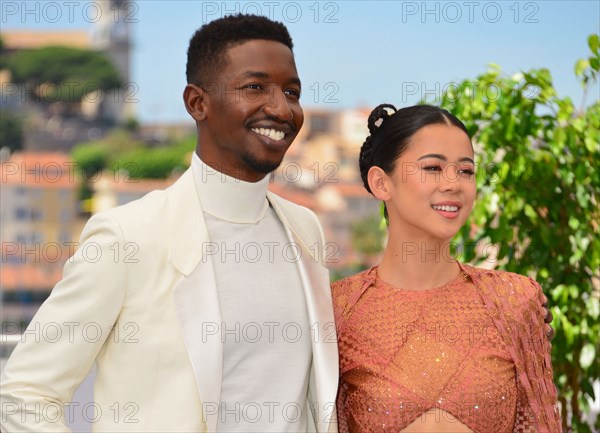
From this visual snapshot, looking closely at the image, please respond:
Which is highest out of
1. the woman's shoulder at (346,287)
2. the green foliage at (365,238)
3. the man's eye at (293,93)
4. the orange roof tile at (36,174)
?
the man's eye at (293,93)

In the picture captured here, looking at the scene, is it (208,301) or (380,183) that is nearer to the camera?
(208,301)

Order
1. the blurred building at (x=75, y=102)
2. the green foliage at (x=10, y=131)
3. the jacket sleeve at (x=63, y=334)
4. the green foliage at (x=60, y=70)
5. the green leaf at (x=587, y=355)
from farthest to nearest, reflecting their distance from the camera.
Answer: the green foliage at (x=60, y=70) → the blurred building at (x=75, y=102) → the green foliage at (x=10, y=131) → the green leaf at (x=587, y=355) → the jacket sleeve at (x=63, y=334)

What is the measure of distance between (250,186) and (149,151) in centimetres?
5218

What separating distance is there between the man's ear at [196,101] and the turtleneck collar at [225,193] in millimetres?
78

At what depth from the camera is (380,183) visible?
6.56ft

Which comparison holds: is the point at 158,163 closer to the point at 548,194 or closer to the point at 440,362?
the point at 548,194

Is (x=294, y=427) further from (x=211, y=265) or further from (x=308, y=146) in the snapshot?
(x=308, y=146)

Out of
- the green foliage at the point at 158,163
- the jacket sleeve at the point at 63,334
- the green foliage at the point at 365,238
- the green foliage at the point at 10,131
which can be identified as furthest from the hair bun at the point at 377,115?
the green foliage at the point at 10,131

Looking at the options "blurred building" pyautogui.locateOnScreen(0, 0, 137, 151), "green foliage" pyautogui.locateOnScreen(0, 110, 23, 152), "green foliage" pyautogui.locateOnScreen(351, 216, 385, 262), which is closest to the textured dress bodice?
"green foliage" pyautogui.locateOnScreen(351, 216, 385, 262)

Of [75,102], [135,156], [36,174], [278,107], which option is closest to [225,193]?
[278,107]

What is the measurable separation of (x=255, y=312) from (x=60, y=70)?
58514 mm

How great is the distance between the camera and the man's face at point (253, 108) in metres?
1.67

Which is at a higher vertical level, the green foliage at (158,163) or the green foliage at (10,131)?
the green foliage at (10,131)

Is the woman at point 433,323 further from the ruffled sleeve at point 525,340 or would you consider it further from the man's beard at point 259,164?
the man's beard at point 259,164
